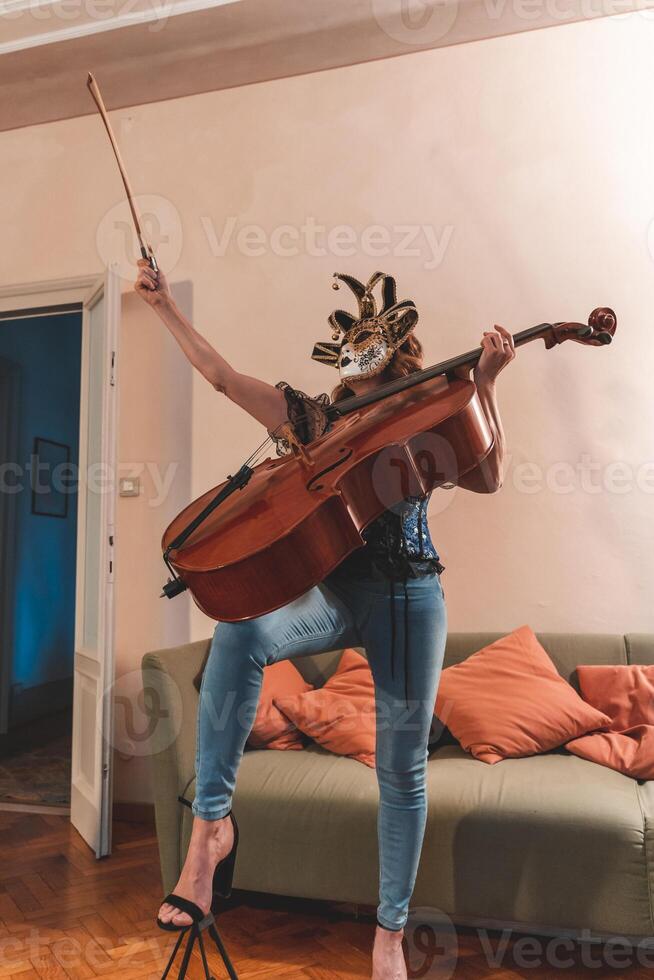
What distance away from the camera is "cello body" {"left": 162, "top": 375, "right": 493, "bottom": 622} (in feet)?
3.83

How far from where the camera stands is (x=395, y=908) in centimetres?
146

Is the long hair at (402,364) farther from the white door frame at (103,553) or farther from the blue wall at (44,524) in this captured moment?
the blue wall at (44,524)

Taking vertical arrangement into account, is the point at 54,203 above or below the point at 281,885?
above

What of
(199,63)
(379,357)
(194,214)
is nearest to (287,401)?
(379,357)

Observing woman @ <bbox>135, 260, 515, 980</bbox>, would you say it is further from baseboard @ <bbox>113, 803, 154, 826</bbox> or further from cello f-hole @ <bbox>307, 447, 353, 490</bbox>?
baseboard @ <bbox>113, 803, 154, 826</bbox>

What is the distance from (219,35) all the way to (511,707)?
2649 millimetres

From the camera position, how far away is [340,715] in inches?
89.6

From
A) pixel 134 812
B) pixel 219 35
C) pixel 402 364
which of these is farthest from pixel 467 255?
pixel 134 812

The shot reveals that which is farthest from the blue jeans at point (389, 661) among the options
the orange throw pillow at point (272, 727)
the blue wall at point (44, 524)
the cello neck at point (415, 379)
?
the blue wall at point (44, 524)

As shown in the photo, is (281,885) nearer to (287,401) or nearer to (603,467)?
(287,401)

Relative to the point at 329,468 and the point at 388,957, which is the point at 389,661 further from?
the point at 388,957

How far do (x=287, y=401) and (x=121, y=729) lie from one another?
2004 millimetres

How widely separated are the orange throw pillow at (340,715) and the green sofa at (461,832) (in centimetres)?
5

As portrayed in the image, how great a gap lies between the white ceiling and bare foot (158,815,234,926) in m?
2.81
